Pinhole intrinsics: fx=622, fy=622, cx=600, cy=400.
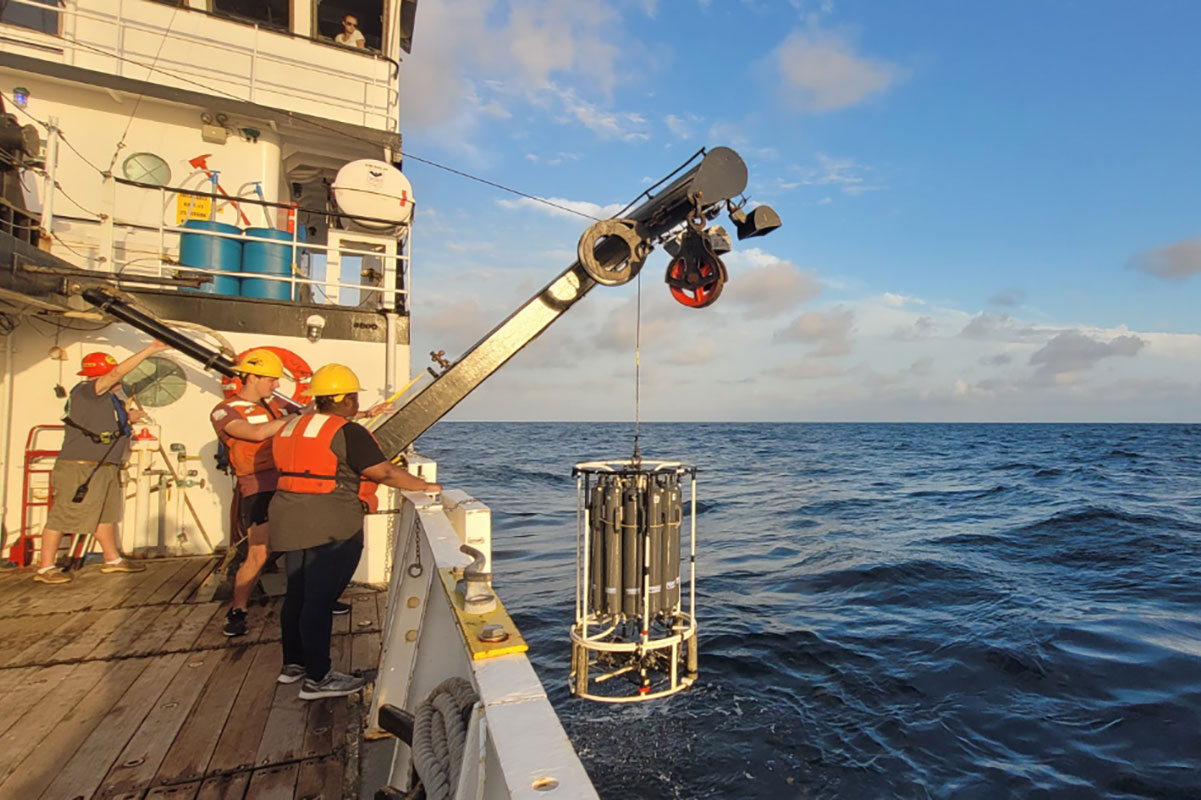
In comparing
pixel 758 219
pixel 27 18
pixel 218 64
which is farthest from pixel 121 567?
pixel 27 18

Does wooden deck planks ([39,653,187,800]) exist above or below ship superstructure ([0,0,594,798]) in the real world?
below

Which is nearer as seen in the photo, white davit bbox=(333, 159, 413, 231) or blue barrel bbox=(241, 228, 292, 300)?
blue barrel bbox=(241, 228, 292, 300)

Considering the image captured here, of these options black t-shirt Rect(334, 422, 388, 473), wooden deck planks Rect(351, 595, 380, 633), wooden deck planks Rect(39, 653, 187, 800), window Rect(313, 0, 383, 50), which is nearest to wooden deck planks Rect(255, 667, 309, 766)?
wooden deck planks Rect(39, 653, 187, 800)

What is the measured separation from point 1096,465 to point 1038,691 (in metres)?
34.6

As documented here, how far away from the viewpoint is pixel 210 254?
24.5 ft

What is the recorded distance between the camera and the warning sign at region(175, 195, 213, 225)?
848cm

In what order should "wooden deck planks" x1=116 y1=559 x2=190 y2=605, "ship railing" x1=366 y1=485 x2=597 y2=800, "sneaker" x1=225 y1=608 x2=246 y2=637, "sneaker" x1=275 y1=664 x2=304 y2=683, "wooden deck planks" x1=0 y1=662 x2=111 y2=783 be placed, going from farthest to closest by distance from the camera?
"wooden deck planks" x1=116 y1=559 x2=190 y2=605 → "sneaker" x1=225 y1=608 x2=246 y2=637 → "sneaker" x1=275 y1=664 x2=304 y2=683 → "wooden deck planks" x1=0 y1=662 x2=111 y2=783 → "ship railing" x1=366 y1=485 x2=597 y2=800

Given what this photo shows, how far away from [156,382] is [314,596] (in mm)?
5012

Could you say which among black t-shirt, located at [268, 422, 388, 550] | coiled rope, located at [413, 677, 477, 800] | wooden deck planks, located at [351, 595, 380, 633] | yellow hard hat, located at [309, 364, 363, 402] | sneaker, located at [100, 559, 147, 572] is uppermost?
yellow hard hat, located at [309, 364, 363, 402]

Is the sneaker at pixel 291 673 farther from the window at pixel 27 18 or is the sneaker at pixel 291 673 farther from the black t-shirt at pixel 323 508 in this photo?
the window at pixel 27 18

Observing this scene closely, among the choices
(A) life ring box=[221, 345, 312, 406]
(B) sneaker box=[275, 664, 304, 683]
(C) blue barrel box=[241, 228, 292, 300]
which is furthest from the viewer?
(C) blue barrel box=[241, 228, 292, 300]

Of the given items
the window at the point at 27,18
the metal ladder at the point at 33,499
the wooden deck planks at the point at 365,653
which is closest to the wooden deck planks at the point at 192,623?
the wooden deck planks at the point at 365,653

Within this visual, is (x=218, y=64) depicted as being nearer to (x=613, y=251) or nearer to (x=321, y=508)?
(x=613, y=251)

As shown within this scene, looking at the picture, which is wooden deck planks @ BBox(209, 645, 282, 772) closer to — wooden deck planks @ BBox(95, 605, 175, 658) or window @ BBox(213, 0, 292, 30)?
wooden deck planks @ BBox(95, 605, 175, 658)
